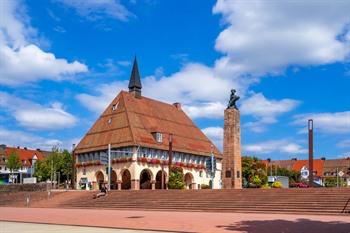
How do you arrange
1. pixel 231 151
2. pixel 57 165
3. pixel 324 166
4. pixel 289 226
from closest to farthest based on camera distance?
pixel 289 226
pixel 231 151
pixel 57 165
pixel 324 166

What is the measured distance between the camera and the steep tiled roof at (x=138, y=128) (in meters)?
64.9

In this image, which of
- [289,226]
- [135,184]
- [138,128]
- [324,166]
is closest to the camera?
[289,226]

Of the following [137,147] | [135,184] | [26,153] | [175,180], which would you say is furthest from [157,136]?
[26,153]

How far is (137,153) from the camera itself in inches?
2467

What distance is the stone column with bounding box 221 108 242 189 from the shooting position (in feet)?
132

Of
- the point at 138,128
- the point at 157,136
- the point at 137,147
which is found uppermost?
the point at 138,128

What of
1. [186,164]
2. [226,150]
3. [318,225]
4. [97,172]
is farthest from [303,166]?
[318,225]

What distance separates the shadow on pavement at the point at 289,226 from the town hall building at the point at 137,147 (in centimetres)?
3888

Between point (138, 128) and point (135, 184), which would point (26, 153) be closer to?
point (138, 128)

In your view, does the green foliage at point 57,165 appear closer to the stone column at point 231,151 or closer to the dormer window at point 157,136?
the dormer window at point 157,136

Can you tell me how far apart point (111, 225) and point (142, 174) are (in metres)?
46.4

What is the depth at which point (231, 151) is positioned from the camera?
40125 mm

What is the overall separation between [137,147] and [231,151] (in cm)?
2433

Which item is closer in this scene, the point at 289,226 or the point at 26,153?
the point at 289,226
